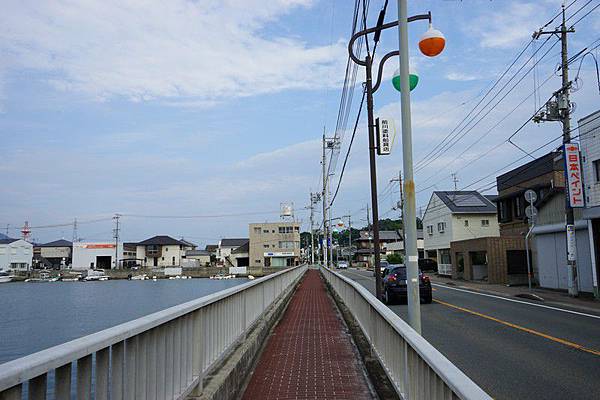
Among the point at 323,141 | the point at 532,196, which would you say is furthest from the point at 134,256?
the point at 532,196

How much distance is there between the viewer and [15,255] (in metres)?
100

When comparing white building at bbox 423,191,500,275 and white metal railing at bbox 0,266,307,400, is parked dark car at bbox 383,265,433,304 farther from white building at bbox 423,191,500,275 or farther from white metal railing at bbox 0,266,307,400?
white building at bbox 423,191,500,275

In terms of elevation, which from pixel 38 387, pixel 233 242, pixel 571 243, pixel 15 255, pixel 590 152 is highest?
pixel 590 152

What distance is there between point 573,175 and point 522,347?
13303mm

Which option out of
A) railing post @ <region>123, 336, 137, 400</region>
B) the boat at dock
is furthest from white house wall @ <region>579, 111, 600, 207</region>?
the boat at dock

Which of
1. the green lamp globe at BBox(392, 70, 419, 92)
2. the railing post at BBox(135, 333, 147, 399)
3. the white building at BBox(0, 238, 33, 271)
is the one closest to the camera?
the railing post at BBox(135, 333, 147, 399)

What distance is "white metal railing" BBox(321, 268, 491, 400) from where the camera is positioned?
252 centimetres

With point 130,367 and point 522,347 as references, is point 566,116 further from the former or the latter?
point 130,367

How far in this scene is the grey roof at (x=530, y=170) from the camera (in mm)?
32562

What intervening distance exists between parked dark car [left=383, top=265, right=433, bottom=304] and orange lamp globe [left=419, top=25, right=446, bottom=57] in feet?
43.4

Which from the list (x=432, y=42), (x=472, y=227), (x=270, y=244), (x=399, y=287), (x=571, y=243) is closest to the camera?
(x=432, y=42)

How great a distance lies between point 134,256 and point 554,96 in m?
102

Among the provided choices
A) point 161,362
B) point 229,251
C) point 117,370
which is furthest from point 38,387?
point 229,251

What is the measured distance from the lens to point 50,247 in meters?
119
